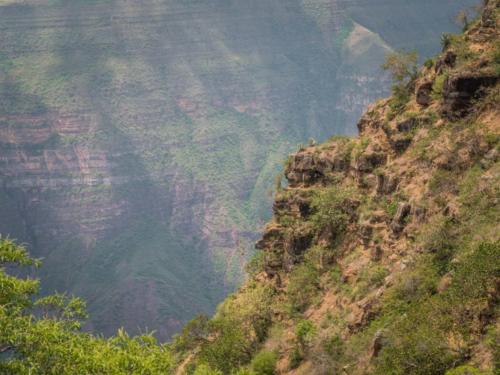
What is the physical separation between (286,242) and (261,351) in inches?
410

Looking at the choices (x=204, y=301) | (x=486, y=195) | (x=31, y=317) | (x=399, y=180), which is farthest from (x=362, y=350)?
(x=204, y=301)

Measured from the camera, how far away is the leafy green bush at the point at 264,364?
4762 cm

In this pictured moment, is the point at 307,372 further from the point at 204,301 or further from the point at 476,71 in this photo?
the point at 204,301

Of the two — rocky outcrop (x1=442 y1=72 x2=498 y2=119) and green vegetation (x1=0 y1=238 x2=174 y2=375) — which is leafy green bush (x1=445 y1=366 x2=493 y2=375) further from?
rocky outcrop (x1=442 y1=72 x2=498 y2=119)

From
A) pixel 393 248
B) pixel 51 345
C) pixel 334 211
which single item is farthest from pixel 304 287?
pixel 51 345

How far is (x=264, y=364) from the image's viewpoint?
47719mm

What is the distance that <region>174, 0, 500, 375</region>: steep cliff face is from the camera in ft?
113

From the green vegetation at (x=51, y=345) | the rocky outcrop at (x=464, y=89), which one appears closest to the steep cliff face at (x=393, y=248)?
the rocky outcrop at (x=464, y=89)

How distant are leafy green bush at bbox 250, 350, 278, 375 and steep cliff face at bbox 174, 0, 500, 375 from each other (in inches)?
3.6

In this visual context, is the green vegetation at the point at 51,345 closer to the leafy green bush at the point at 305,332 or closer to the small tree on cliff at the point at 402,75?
the leafy green bush at the point at 305,332

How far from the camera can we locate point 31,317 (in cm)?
3481

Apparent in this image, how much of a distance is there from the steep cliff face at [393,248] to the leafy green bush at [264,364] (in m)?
0.09

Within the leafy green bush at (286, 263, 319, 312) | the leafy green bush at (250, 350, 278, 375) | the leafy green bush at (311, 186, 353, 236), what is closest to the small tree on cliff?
the leafy green bush at (311, 186, 353, 236)

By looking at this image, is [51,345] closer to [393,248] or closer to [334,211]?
[393,248]
